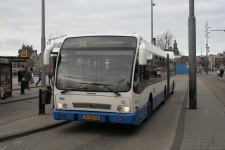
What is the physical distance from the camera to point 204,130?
8.48m

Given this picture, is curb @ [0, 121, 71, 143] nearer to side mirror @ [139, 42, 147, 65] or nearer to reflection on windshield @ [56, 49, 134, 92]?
reflection on windshield @ [56, 49, 134, 92]

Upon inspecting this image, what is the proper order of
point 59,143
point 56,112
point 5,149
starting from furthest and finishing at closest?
point 56,112 < point 59,143 < point 5,149

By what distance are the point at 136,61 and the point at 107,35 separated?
1.11 m

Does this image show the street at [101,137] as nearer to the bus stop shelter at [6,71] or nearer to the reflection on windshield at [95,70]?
the reflection on windshield at [95,70]

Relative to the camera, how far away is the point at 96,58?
822cm

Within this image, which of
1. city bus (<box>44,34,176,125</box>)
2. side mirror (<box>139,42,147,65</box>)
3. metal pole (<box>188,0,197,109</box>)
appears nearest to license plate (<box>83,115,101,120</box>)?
city bus (<box>44,34,176,125</box>)

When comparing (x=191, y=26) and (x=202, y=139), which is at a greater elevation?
(x=191, y=26)

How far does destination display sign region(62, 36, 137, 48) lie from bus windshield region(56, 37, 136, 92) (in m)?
0.04

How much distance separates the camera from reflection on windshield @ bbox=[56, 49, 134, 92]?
796 cm

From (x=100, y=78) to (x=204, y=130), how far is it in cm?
313

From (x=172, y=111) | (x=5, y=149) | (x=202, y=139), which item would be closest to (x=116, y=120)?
(x=202, y=139)

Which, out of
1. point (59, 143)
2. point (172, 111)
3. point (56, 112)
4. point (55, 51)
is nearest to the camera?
point (59, 143)

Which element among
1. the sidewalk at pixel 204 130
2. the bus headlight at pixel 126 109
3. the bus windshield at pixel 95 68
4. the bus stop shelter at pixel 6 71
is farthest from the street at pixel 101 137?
the bus stop shelter at pixel 6 71

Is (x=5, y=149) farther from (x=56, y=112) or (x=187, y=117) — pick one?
(x=187, y=117)
